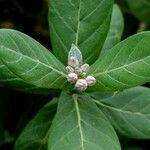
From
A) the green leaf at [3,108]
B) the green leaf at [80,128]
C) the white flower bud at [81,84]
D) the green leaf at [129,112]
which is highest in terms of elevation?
the white flower bud at [81,84]

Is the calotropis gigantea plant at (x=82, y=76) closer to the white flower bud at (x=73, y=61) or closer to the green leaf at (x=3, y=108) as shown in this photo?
the white flower bud at (x=73, y=61)

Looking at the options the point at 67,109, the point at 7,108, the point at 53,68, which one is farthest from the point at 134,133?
the point at 7,108

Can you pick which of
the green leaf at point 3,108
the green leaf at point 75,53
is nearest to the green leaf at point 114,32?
the green leaf at point 75,53

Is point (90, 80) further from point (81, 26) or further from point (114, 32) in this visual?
point (114, 32)

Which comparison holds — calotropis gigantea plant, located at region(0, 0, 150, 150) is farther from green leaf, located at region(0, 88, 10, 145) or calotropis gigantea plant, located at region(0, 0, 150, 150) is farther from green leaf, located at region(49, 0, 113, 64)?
green leaf, located at region(0, 88, 10, 145)

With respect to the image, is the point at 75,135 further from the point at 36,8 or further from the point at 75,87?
the point at 36,8
